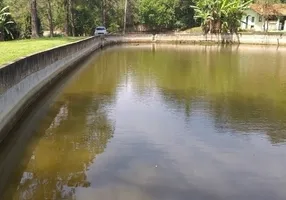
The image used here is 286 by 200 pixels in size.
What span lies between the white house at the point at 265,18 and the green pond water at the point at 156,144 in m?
45.4

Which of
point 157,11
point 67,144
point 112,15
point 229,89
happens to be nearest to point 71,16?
point 112,15

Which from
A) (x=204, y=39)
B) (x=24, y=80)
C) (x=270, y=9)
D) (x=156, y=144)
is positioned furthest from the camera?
(x=270, y=9)

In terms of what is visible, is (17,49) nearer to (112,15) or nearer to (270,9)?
(112,15)

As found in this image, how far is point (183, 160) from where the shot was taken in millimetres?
9227

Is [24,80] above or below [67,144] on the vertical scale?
above

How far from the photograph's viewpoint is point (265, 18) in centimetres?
6162

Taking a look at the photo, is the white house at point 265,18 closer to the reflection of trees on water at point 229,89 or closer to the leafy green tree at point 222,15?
the leafy green tree at point 222,15

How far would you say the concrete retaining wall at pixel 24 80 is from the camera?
10.2 meters

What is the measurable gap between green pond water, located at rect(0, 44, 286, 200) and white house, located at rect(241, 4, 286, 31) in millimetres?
45425

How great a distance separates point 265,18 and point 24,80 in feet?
180

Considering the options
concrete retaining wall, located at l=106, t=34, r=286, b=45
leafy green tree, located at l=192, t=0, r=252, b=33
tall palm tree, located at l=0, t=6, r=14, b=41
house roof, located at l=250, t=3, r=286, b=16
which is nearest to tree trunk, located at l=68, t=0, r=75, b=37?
concrete retaining wall, located at l=106, t=34, r=286, b=45

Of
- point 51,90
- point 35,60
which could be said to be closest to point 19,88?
point 35,60

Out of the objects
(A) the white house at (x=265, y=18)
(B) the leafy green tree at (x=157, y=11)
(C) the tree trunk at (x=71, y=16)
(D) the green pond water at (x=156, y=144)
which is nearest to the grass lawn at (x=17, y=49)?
(D) the green pond water at (x=156, y=144)

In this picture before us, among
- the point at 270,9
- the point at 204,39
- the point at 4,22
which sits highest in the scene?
the point at 270,9
